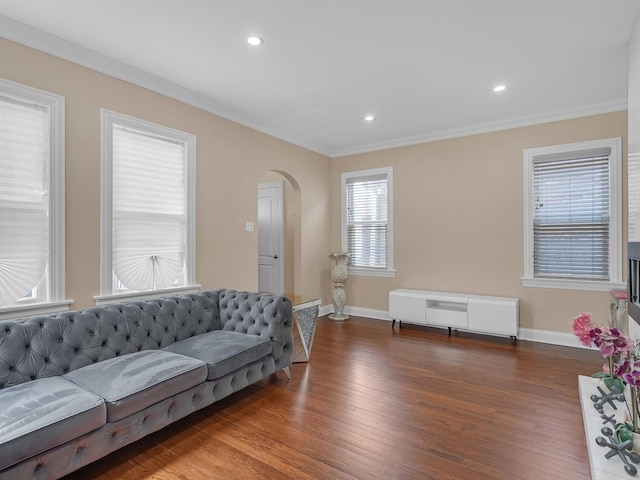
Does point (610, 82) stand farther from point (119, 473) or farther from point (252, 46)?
point (119, 473)

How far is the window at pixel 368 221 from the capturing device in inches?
212

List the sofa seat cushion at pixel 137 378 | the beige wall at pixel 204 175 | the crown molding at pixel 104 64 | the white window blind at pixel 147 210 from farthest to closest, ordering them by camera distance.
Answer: the white window blind at pixel 147 210 → the beige wall at pixel 204 175 → the crown molding at pixel 104 64 → the sofa seat cushion at pixel 137 378

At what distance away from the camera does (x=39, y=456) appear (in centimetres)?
161

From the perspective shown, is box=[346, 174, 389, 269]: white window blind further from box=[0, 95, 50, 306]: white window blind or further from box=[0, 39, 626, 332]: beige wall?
box=[0, 95, 50, 306]: white window blind

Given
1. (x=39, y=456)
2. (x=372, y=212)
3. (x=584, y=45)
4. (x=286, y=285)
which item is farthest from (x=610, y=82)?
(x=39, y=456)

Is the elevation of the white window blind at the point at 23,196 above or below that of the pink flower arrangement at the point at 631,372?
above

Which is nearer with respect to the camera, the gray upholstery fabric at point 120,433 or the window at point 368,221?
the gray upholstery fabric at point 120,433

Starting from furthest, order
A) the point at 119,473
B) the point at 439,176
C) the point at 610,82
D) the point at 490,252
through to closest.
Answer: the point at 439,176 < the point at 490,252 < the point at 610,82 < the point at 119,473

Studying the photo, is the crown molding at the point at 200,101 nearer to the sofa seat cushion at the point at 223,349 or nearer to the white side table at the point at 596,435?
the sofa seat cushion at the point at 223,349

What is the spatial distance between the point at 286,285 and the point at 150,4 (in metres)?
4.20

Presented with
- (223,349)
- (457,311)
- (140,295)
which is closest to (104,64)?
(140,295)

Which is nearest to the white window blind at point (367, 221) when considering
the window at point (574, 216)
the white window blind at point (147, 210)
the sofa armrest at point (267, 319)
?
the window at point (574, 216)

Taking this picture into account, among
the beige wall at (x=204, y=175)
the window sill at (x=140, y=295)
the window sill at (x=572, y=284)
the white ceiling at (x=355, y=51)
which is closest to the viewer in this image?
the white ceiling at (x=355, y=51)

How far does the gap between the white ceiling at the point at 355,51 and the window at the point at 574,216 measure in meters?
0.50
